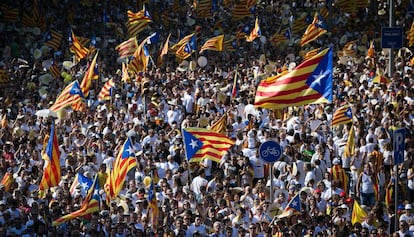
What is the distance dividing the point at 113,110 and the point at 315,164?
27.3 feet

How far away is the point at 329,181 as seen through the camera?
72.4 feet

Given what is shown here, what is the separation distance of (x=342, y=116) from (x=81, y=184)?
5844mm

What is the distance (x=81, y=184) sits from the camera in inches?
899

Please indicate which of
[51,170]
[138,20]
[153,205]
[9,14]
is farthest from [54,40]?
[153,205]

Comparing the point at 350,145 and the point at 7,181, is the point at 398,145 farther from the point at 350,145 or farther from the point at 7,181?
the point at 7,181

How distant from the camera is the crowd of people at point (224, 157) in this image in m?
20.9

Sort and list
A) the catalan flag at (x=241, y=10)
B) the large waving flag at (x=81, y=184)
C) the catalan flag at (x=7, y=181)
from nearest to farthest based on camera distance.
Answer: the large waving flag at (x=81, y=184), the catalan flag at (x=7, y=181), the catalan flag at (x=241, y=10)

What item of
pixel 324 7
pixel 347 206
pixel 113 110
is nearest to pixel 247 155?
pixel 347 206

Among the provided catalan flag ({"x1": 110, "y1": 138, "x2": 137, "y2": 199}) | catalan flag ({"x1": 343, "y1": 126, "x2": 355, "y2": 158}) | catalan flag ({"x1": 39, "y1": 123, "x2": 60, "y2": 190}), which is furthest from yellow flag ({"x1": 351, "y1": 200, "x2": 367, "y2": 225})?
catalan flag ({"x1": 39, "y1": 123, "x2": 60, "y2": 190})

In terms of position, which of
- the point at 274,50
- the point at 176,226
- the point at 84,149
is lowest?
the point at 176,226

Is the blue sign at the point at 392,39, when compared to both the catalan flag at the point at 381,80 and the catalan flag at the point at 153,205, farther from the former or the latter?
the catalan flag at the point at 153,205

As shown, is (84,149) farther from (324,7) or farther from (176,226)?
(324,7)

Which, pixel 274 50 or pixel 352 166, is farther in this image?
pixel 274 50

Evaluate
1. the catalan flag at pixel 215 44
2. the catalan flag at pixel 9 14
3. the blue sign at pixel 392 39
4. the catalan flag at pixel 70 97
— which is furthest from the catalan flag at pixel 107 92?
the catalan flag at pixel 9 14
